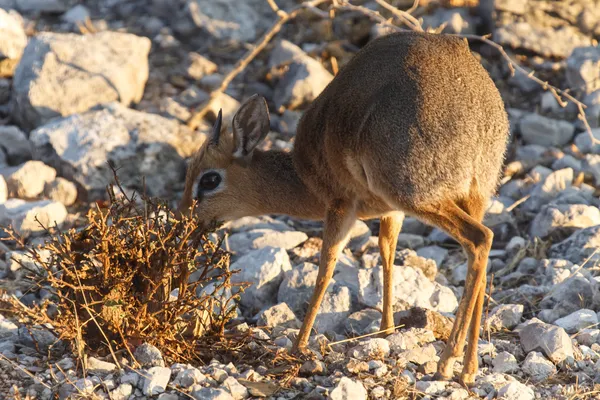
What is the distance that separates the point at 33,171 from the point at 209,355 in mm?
3554

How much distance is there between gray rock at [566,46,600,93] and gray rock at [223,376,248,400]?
616 centimetres

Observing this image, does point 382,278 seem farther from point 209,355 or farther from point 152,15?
point 152,15

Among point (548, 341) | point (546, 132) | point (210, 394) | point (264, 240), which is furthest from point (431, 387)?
point (546, 132)

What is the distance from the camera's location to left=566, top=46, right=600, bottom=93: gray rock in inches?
375

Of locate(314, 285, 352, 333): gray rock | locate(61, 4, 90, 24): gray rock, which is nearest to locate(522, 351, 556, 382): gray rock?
locate(314, 285, 352, 333): gray rock

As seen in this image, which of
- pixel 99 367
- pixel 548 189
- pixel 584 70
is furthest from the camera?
pixel 584 70

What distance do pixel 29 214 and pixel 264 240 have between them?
6.35 ft

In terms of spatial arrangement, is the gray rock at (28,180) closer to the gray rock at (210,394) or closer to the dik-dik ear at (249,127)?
the dik-dik ear at (249,127)

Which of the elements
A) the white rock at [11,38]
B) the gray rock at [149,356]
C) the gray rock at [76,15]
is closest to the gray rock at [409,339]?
the gray rock at [149,356]

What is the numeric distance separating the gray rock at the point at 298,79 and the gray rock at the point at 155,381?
4.92m

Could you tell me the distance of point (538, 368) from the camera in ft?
17.8

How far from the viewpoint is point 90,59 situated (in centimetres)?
929

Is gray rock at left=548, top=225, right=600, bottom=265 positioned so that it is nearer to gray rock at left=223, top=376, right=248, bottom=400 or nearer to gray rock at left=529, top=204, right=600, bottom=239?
gray rock at left=529, top=204, right=600, bottom=239

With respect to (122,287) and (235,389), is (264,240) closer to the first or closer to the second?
(122,287)
